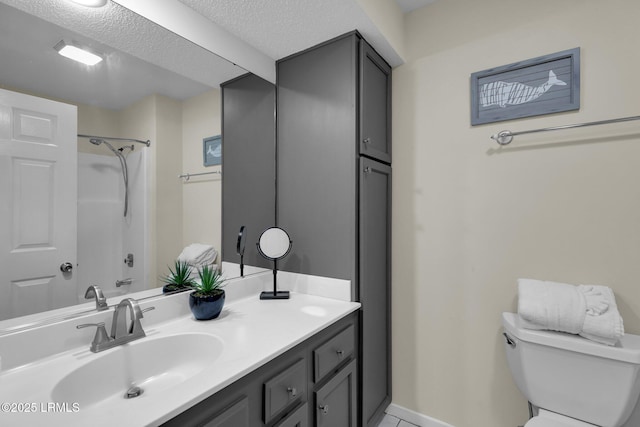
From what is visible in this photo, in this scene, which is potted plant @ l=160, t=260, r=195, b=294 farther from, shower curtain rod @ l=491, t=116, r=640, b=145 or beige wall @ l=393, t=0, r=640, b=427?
shower curtain rod @ l=491, t=116, r=640, b=145

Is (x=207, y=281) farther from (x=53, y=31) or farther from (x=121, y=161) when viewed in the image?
(x=53, y=31)

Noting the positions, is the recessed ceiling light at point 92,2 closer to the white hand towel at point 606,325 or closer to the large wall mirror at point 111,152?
the large wall mirror at point 111,152

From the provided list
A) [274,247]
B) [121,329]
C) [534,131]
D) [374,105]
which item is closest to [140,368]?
[121,329]

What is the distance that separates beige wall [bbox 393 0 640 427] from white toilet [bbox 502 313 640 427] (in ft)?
0.81

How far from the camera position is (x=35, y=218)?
96cm

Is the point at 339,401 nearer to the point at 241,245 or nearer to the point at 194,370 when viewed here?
the point at 194,370

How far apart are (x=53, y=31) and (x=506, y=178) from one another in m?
1.97

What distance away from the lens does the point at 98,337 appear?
97cm

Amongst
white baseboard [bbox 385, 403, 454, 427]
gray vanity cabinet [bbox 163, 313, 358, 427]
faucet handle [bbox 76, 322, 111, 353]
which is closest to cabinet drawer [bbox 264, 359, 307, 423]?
gray vanity cabinet [bbox 163, 313, 358, 427]

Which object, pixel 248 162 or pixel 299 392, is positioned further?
pixel 248 162

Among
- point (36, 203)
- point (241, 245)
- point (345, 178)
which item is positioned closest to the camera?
point (36, 203)

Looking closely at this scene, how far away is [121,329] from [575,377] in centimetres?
173

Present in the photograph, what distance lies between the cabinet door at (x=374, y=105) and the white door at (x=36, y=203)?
1.22 m

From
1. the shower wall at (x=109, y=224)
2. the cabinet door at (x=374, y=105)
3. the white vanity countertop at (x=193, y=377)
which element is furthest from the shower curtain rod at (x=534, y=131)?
the shower wall at (x=109, y=224)
